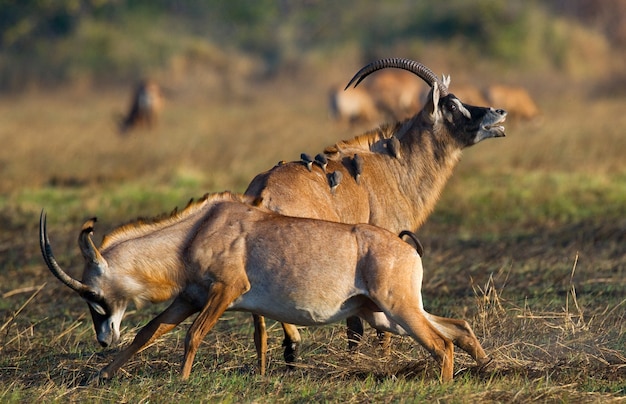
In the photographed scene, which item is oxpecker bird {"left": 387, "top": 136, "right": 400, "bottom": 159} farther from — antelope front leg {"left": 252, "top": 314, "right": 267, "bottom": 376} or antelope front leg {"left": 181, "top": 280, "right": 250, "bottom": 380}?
antelope front leg {"left": 181, "top": 280, "right": 250, "bottom": 380}

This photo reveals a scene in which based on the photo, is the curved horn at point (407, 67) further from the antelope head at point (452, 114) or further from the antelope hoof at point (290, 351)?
the antelope hoof at point (290, 351)

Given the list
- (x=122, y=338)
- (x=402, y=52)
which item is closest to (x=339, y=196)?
(x=122, y=338)

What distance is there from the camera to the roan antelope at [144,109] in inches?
971

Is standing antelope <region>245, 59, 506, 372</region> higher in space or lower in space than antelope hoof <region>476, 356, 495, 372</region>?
higher

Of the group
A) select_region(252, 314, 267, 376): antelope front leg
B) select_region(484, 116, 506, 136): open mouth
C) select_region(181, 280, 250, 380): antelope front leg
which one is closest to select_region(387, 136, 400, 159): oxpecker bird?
select_region(484, 116, 506, 136): open mouth

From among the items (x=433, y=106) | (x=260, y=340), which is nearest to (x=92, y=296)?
(x=260, y=340)

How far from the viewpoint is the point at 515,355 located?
7363 mm

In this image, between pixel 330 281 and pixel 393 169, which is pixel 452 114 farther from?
pixel 330 281

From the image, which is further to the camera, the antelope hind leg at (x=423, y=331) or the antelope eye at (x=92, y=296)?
the antelope eye at (x=92, y=296)

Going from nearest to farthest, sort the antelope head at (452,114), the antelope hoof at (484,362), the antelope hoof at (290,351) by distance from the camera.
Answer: the antelope hoof at (484,362) < the antelope hoof at (290,351) < the antelope head at (452,114)

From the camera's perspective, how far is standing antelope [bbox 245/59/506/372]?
7.99m

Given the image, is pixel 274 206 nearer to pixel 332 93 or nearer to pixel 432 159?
pixel 432 159

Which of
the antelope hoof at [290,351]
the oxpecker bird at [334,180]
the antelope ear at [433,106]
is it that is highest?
the antelope ear at [433,106]

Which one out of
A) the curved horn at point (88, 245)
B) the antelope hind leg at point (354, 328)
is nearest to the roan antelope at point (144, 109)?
the antelope hind leg at point (354, 328)
